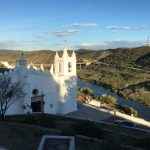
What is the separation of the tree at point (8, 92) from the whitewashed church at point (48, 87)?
0.74 meters

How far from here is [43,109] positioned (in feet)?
136

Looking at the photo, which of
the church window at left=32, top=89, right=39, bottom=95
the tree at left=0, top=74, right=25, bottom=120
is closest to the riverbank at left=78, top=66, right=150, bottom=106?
the church window at left=32, top=89, right=39, bottom=95

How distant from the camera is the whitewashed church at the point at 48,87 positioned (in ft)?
126

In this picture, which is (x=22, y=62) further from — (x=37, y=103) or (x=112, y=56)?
(x=112, y=56)

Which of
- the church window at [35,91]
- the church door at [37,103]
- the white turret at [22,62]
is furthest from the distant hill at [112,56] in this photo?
the white turret at [22,62]

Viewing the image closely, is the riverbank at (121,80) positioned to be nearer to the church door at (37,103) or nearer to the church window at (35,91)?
the church door at (37,103)

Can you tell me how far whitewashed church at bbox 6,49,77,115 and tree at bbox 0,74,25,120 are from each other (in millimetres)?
736

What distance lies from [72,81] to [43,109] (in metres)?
5.84

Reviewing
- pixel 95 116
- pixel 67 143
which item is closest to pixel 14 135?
pixel 67 143

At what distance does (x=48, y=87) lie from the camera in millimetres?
42531

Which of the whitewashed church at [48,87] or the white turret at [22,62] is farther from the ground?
the white turret at [22,62]

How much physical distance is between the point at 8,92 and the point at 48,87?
9498mm

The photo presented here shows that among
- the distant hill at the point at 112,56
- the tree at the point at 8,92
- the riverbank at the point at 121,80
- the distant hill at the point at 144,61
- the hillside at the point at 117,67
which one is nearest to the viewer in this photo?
the tree at the point at 8,92

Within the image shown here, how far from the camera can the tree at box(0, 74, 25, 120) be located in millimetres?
32312
